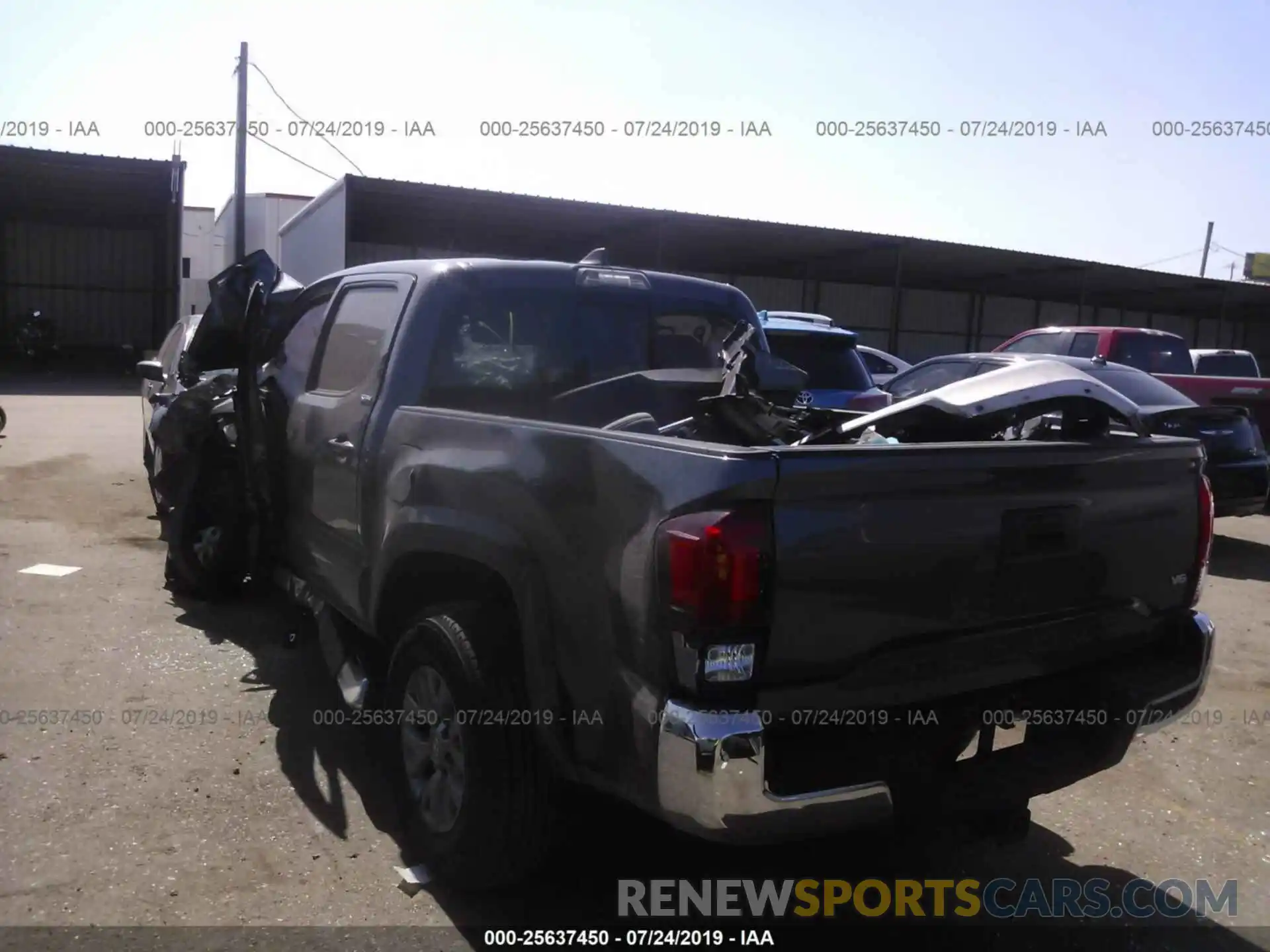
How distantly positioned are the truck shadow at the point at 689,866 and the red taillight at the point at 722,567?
931mm

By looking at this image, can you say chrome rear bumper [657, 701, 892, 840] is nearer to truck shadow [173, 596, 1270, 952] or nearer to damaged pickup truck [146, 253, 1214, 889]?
damaged pickup truck [146, 253, 1214, 889]

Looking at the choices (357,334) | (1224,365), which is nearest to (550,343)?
(357,334)

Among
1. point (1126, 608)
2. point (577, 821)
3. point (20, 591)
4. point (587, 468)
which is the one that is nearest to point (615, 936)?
point (577, 821)

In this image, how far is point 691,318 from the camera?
4781 millimetres

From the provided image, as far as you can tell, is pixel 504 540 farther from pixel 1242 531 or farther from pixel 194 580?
pixel 1242 531

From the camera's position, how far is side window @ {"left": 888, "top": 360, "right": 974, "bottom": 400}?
10.1m

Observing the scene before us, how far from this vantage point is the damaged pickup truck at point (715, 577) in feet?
8.13

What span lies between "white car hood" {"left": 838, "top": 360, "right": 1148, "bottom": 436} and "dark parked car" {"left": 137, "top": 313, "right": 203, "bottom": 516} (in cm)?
513

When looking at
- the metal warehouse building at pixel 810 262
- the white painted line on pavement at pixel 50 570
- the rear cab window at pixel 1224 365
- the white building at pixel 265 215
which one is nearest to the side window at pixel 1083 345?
the rear cab window at pixel 1224 365

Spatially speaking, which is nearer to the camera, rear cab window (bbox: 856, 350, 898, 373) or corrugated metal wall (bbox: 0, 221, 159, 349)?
rear cab window (bbox: 856, 350, 898, 373)

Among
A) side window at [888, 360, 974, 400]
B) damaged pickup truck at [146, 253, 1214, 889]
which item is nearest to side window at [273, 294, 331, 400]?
damaged pickup truck at [146, 253, 1214, 889]

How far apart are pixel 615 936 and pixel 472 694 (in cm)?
85

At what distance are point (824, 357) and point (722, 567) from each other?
23.7 feet

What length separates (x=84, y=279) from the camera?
32.3 metres
